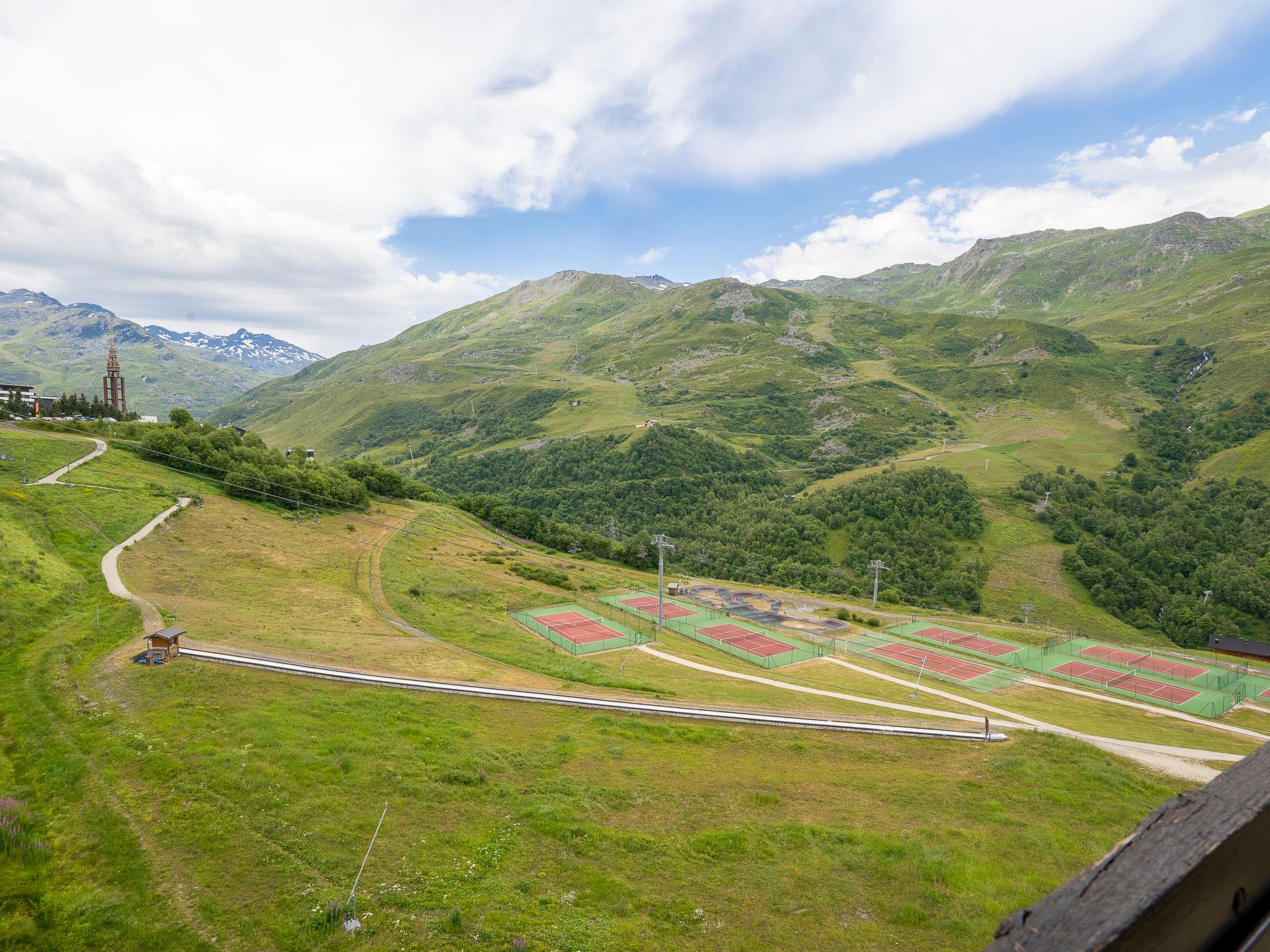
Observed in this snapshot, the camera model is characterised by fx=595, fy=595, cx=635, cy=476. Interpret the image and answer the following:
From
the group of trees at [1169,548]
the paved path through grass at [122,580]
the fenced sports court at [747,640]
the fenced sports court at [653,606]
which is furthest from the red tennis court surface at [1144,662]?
the paved path through grass at [122,580]

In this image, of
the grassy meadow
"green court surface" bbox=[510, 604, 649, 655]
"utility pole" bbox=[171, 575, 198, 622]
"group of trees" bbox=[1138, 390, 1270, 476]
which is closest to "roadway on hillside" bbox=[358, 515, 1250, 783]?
"green court surface" bbox=[510, 604, 649, 655]

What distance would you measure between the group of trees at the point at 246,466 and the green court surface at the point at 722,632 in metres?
43.7

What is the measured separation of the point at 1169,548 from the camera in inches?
4916

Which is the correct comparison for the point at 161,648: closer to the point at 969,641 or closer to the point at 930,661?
the point at 930,661

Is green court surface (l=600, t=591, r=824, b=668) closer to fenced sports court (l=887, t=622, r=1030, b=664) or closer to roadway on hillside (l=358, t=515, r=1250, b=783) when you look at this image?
roadway on hillside (l=358, t=515, r=1250, b=783)

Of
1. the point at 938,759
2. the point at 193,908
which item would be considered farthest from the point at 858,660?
the point at 193,908

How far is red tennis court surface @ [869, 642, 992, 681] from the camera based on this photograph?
59812mm

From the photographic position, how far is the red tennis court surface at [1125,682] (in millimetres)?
58094

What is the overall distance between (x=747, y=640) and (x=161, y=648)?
53435 mm

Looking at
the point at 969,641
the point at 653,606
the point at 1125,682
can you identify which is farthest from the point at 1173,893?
the point at 969,641

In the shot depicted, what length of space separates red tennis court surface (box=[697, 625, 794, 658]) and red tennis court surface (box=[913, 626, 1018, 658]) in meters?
23.6

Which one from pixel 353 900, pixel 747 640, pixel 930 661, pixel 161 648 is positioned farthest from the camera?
pixel 747 640

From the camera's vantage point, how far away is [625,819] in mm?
17750

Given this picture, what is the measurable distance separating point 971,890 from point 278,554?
61316 millimetres
